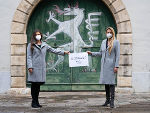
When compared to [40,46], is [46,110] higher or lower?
lower

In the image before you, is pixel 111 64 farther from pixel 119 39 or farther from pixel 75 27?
pixel 75 27

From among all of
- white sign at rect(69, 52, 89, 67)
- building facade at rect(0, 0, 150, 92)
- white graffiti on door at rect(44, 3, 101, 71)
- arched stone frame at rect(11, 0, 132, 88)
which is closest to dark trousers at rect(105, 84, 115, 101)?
white sign at rect(69, 52, 89, 67)

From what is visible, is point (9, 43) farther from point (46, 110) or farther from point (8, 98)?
point (46, 110)

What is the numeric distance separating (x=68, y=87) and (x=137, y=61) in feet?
7.24

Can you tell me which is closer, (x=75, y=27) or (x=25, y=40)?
(x=25, y=40)

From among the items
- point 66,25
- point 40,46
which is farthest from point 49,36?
point 40,46

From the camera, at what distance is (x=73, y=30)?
11234mm

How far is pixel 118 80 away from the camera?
1077cm

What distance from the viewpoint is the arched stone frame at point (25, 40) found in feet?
35.2

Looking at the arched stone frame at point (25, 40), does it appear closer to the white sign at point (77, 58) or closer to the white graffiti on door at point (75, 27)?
the white graffiti on door at point (75, 27)

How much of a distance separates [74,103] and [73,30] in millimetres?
2983

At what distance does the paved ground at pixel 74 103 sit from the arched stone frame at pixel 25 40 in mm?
552

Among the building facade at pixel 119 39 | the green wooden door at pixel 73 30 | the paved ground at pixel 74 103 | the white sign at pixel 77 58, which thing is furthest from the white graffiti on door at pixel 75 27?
the white sign at pixel 77 58

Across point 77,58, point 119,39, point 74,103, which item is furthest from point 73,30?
point 74,103
